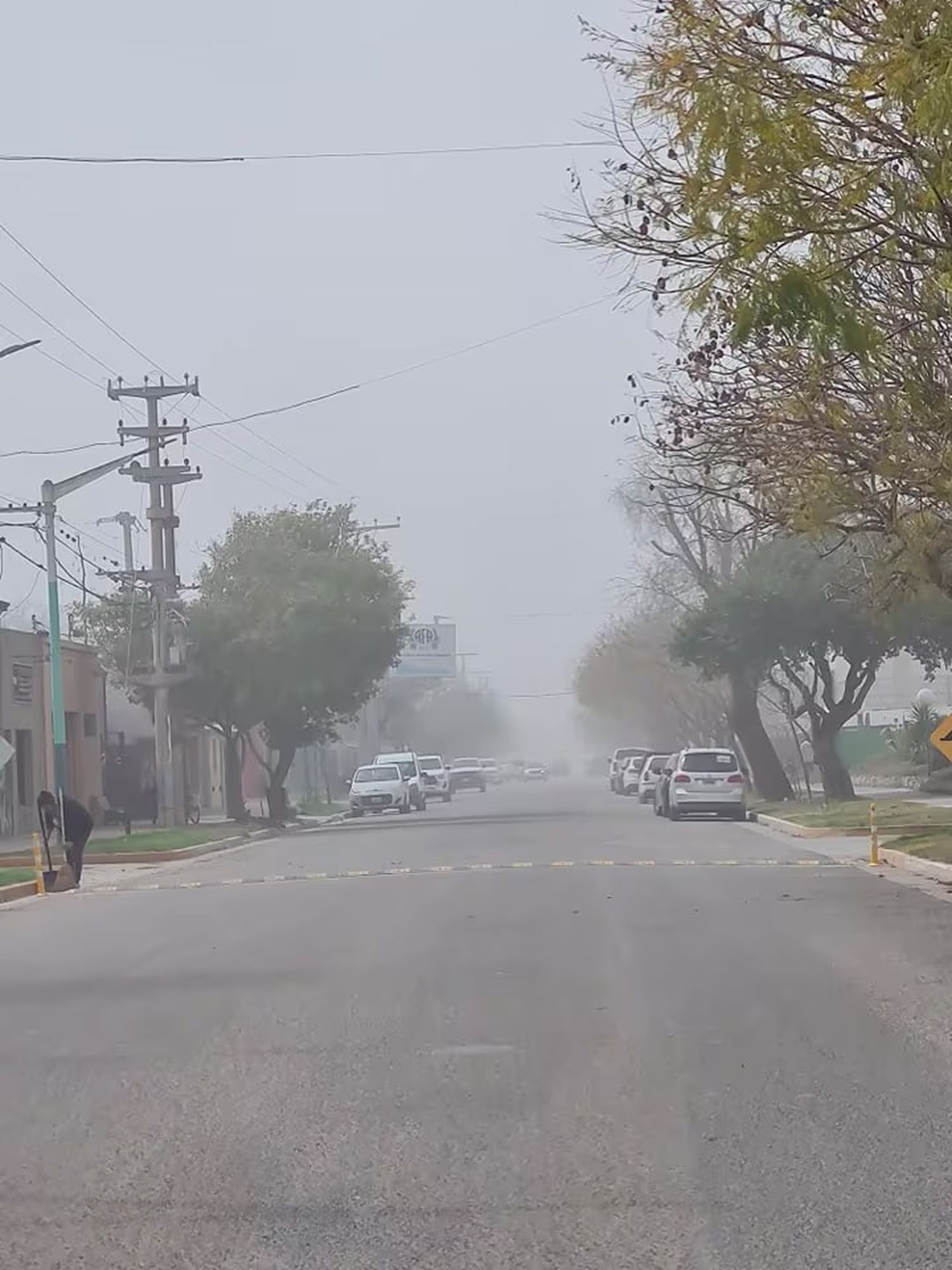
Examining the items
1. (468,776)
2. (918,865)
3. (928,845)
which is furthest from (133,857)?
(468,776)

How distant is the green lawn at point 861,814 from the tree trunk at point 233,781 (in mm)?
14727

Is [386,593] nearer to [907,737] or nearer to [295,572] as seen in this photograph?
[295,572]

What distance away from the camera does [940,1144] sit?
8.52 metres

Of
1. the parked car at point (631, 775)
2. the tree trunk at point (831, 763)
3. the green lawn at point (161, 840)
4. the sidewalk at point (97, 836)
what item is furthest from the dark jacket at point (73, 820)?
the parked car at point (631, 775)

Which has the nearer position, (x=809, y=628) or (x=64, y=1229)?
(x=64, y=1229)

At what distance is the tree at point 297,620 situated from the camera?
5322cm

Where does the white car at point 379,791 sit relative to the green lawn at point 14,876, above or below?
above

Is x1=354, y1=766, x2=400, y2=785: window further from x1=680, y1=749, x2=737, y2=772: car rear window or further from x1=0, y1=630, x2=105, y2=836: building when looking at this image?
x1=680, y1=749, x2=737, y2=772: car rear window

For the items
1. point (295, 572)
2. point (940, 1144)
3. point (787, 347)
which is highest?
point (295, 572)

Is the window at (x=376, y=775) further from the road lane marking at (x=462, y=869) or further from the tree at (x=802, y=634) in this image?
the road lane marking at (x=462, y=869)

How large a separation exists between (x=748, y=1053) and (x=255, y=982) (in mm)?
4970

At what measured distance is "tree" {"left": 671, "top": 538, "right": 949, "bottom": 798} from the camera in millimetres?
45156

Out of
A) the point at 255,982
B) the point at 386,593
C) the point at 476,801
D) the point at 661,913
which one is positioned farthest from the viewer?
the point at 476,801

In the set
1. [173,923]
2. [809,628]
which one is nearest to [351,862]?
[173,923]
